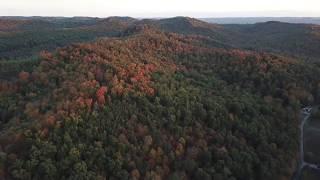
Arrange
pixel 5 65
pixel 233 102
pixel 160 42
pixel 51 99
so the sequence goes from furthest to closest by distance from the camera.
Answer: pixel 160 42 < pixel 5 65 < pixel 233 102 < pixel 51 99

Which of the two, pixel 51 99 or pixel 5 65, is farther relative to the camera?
pixel 5 65

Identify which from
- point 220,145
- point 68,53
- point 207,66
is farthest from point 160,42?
point 220,145

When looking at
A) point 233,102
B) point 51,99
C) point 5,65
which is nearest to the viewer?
point 51,99

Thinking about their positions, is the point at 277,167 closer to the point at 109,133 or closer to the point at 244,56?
the point at 109,133

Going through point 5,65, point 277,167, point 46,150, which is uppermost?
point 5,65

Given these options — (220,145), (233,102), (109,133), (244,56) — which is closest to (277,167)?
(220,145)

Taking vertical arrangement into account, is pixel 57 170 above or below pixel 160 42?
below
